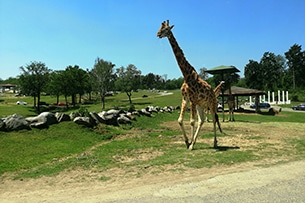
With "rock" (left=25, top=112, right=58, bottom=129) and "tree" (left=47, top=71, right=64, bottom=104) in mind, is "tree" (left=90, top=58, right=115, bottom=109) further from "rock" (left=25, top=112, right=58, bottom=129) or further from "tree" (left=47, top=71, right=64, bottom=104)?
"rock" (left=25, top=112, right=58, bottom=129)

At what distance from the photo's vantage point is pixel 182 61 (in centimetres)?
1120

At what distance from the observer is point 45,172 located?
8.02 metres

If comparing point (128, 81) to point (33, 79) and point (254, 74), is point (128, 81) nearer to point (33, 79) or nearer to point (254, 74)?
point (33, 79)

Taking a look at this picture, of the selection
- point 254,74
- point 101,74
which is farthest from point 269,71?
point 101,74

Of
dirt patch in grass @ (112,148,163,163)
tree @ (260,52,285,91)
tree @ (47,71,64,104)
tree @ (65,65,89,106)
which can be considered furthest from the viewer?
tree @ (260,52,285,91)

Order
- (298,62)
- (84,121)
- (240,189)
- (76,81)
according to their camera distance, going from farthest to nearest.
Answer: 1. (298,62)
2. (76,81)
3. (84,121)
4. (240,189)

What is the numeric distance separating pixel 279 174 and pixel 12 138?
10.2 meters

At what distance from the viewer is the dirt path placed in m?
5.66

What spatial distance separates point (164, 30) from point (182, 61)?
4.87ft

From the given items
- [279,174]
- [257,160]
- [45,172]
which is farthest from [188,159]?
[45,172]

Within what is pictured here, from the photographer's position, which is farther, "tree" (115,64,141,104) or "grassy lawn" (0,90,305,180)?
"tree" (115,64,141,104)

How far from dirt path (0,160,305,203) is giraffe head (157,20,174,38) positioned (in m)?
5.60

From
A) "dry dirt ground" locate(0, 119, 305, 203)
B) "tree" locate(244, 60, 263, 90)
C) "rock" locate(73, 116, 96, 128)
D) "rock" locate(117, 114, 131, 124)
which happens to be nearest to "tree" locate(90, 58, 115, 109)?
"rock" locate(117, 114, 131, 124)

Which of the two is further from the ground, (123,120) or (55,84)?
(55,84)
